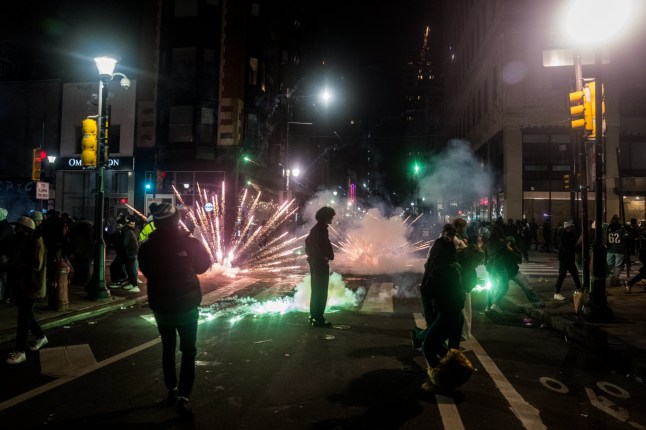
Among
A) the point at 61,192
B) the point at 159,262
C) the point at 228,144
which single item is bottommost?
the point at 159,262

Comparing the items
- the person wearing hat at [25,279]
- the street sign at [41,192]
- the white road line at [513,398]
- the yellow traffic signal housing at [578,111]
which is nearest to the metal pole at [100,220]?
the person wearing hat at [25,279]

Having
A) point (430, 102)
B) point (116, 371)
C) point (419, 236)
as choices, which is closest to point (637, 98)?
point (419, 236)

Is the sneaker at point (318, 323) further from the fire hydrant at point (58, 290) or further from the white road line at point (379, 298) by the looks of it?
the fire hydrant at point (58, 290)

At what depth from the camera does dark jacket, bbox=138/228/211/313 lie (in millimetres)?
4258

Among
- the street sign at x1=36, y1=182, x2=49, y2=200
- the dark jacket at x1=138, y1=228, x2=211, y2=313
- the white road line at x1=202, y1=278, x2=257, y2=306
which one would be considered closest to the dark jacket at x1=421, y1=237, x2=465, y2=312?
the dark jacket at x1=138, y1=228, x2=211, y2=313

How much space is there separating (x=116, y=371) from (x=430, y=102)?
3579 inches

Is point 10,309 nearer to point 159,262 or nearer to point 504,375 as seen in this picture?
point 159,262

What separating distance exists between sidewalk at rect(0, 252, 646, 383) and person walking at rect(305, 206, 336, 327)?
389 centimetres

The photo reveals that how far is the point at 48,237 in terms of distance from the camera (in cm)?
1088

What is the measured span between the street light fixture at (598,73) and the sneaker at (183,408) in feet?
23.3

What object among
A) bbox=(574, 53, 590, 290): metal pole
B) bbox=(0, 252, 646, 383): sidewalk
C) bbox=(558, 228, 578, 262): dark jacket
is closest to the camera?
bbox=(0, 252, 646, 383): sidewalk

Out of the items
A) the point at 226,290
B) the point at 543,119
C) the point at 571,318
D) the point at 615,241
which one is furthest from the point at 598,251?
the point at 543,119

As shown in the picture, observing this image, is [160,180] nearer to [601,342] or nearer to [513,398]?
[601,342]

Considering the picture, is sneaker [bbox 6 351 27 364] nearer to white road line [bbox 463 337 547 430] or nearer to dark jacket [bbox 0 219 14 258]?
dark jacket [bbox 0 219 14 258]
